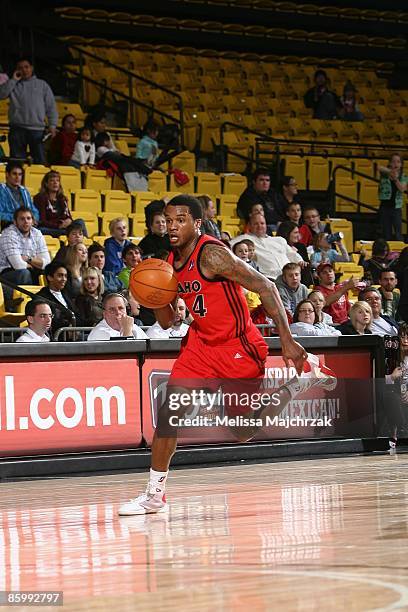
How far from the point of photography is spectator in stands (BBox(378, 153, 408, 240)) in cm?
2131

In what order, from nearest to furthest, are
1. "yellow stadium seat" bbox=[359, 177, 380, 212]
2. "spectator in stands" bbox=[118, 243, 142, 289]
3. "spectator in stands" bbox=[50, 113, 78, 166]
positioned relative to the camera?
"spectator in stands" bbox=[118, 243, 142, 289], "spectator in stands" bbox=[50, 113, 78, 166], "yellow stadium seat" bbox=[359, 177, 380, 212]

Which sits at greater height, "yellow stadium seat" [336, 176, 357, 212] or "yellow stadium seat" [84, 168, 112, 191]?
"yellow stadium seat" [84, 168, 112, 191]

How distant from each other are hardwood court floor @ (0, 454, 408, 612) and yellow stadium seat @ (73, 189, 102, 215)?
7592 millimetres

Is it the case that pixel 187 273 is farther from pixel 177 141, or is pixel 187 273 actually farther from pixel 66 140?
pixel 177 141

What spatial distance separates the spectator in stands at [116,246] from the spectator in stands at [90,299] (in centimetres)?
165

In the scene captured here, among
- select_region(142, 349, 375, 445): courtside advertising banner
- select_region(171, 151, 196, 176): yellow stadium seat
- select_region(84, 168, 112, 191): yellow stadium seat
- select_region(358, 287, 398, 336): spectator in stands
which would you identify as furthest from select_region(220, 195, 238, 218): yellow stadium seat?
select_region(142, 349, 375, 445): courtside advertising banner

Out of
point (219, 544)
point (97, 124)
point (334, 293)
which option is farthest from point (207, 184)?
point (219, 544)

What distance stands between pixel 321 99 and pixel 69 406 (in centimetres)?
1567

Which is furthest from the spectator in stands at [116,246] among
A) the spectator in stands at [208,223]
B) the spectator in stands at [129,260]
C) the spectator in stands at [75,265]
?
the spectator in stands at [75,265]

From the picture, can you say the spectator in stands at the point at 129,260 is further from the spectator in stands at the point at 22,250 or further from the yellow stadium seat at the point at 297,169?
the yellow stadium seat at the point at 297,169

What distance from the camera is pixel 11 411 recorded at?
36.2 feet

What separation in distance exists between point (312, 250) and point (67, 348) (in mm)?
7244

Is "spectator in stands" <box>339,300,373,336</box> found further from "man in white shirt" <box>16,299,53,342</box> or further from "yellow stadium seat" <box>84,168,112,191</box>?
"yellow stadium seat" <box>84,168,112,191</box>

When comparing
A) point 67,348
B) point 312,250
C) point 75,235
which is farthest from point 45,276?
point 312,250
